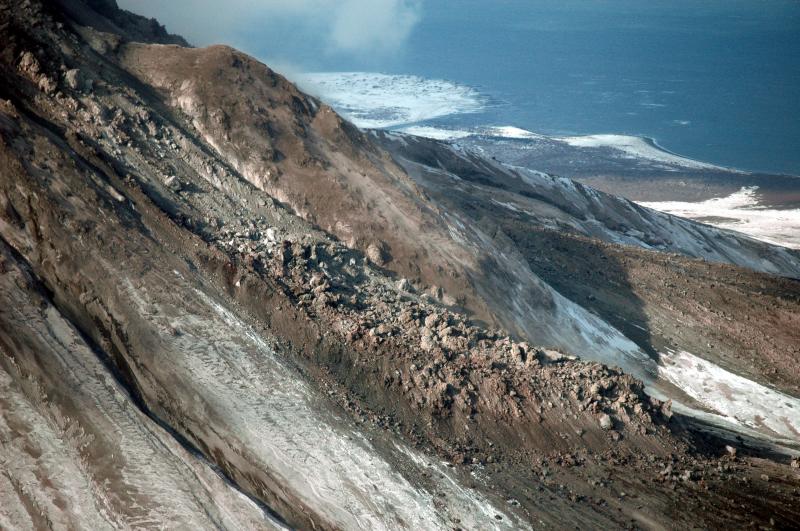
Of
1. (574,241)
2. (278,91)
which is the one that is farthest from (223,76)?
(574,241)

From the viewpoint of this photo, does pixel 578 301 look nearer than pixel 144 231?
No

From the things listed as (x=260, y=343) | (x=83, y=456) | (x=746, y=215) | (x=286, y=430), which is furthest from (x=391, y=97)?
(x=83, y=456)

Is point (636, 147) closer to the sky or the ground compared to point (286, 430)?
closer to the sky

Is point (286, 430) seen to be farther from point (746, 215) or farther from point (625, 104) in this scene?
point (625, 104)

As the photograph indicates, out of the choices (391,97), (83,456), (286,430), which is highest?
(391,97)

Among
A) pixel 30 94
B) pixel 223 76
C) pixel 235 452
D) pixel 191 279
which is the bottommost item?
pixel 235 452

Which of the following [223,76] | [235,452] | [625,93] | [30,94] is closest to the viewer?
[235,452]

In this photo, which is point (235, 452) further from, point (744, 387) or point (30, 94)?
point (744, 387)
